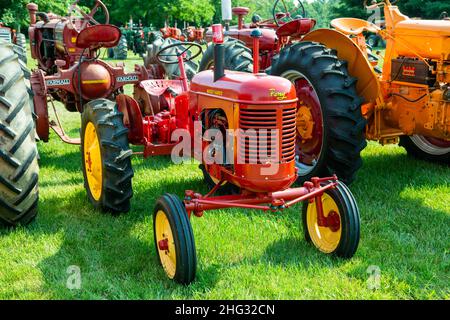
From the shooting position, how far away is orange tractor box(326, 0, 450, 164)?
459cm

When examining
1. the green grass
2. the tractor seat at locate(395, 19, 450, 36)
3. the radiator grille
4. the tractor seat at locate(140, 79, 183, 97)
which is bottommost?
the green grass

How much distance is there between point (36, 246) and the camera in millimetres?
3672

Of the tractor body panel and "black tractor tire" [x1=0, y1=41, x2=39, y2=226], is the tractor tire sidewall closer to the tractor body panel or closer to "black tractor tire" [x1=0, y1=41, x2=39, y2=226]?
the tractor body panel

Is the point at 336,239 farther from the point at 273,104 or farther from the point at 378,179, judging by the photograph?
the point at 378,179

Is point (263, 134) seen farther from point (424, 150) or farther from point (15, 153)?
point (424, 150)

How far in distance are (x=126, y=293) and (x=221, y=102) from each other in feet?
4.40

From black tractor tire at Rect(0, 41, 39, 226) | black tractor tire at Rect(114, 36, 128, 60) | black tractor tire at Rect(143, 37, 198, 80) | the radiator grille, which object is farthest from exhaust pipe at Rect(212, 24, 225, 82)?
black tractor tire at Rect(114, 36, 128, 60)

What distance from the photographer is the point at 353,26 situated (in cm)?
562

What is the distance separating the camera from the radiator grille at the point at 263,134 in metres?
3.16

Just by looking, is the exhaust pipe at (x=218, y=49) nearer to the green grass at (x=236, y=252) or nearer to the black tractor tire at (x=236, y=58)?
the green grass at (x=236, y=252)

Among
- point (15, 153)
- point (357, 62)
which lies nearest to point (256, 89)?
point (15, 153)

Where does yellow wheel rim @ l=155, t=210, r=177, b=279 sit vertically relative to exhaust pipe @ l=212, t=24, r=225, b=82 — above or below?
below

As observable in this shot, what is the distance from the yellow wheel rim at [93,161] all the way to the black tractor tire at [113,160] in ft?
0.47

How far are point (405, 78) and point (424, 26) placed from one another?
1.62 feet
